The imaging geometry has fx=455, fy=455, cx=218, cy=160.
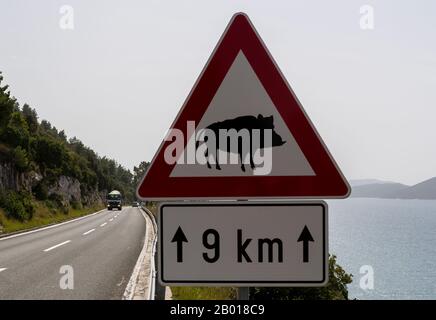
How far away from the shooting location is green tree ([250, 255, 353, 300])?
23131mm

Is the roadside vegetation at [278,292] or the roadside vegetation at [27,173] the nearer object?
the roadside vegetation at [278,292]

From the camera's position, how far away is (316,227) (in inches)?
94.4

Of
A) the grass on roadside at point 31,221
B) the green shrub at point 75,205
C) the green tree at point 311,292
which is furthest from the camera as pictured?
the green shrub at point 75,205

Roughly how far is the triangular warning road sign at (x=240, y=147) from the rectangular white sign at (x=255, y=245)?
0.25ft

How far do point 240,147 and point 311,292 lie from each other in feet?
82.6

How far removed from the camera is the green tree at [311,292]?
23131 mm

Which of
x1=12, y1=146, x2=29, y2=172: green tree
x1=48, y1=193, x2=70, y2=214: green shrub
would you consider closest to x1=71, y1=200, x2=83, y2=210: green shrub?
x1=48, y1=193, x2=70, y2=214: green shrub

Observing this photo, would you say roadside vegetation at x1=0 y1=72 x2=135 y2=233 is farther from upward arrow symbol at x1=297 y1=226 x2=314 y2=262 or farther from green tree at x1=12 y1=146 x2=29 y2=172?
upward arrow symbol at x1=297 y1=226 x2=314 y2=262

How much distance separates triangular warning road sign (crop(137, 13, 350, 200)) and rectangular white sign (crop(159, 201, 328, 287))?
76 millimetres

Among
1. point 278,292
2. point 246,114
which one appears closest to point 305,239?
point 246,114

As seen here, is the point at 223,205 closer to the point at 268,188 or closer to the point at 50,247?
the point at 268,188

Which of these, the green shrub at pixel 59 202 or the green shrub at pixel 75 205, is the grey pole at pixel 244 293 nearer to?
the green shrub at pixel 59 202

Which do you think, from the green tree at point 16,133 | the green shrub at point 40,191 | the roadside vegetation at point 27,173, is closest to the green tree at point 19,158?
the roadside vegetation at point 27,173
